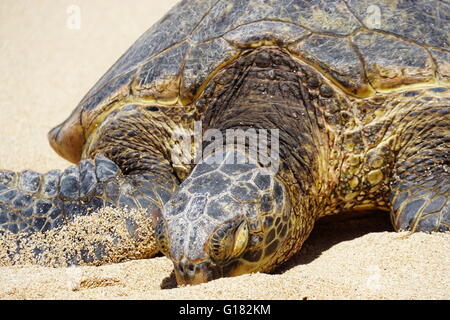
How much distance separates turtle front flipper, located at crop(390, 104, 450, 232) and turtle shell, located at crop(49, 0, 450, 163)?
27cm

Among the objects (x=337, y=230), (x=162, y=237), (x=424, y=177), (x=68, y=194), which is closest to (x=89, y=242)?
(x=68, y=194)

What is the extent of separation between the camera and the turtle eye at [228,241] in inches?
101

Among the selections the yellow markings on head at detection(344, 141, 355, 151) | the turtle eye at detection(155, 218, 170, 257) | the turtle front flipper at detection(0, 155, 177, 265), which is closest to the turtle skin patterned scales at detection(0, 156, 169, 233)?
the turtle front flipper at detection(0, 155, 177, 265)

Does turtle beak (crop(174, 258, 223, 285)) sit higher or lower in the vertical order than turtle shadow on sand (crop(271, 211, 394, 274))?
higher

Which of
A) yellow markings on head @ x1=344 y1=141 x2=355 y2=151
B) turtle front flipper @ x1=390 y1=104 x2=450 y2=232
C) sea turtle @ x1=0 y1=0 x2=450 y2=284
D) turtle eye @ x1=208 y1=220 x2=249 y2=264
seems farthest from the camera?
yellow markings on head @ x1=344 y1=141 x2=355 y2=151

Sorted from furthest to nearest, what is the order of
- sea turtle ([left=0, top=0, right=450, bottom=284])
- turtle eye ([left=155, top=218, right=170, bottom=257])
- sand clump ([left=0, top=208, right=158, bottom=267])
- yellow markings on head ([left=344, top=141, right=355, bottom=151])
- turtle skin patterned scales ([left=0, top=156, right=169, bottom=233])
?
yellow markings on head ([left=344, top=141, right=355, bottom=151]) < turtle skin patterned scales ([left=0, top=156, right=169, bottom=233]) < sand clump ([left=0, top=208, right=158, bottom=267]) < sea turtle ([left=0, top=0, right=450, bottom=284]) < turtle eye ([left=155, top=218, right=170, bottom=257])

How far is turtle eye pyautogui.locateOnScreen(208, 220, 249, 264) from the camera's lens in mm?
2563

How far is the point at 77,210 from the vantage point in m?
3.48

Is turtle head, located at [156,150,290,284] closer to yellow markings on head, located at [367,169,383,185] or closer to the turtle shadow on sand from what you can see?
the turtle shadow on sand

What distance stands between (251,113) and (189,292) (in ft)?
4.89

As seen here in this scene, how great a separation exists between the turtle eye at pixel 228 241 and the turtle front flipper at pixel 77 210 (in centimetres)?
84

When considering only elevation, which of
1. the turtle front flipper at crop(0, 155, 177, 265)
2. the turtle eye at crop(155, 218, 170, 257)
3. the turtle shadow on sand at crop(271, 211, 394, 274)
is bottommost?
the turtle shadow on sand at crop(271, 211, 394, 274)

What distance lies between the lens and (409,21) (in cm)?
382

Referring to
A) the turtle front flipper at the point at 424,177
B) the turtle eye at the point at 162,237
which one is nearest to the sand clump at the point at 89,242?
the turtle eye at the point at 162,237
